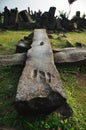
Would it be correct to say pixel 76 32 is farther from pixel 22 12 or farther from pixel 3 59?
pixel 3 59

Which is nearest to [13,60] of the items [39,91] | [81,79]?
[81,79]

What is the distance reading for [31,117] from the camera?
3.66 meters

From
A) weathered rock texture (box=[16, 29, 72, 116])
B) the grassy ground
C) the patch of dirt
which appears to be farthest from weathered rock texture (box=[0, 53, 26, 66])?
the patch of dirt

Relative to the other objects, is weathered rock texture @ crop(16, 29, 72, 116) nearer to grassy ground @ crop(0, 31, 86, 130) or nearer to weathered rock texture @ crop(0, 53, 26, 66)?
grassy ground @ crop(0, 31, 86, 130)

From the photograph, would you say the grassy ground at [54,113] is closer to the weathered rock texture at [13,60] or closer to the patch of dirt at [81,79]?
the patch of dirt at [81,79]

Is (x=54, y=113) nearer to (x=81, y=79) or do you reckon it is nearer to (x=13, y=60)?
(x=81, y=79)

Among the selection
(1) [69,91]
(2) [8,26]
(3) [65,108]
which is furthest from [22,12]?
(3) [65,108]

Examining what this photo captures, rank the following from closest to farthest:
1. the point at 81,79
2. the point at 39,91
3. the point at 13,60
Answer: the point at 39,91 < the point at 81,79 < the point at 13,60

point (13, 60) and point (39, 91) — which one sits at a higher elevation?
point (39, 91)

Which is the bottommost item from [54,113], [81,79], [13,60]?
[81,79]

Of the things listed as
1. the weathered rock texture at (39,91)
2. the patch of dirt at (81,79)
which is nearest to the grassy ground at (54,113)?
the patch of dirt at (81,79)

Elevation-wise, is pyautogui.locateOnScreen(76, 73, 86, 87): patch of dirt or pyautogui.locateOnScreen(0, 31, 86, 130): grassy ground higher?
pyautogui.locateOnScreen(0, 31, 86, 130): grassy ground

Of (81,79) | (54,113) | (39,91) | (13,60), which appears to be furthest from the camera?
(13,60)

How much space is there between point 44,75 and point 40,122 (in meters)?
0.89
